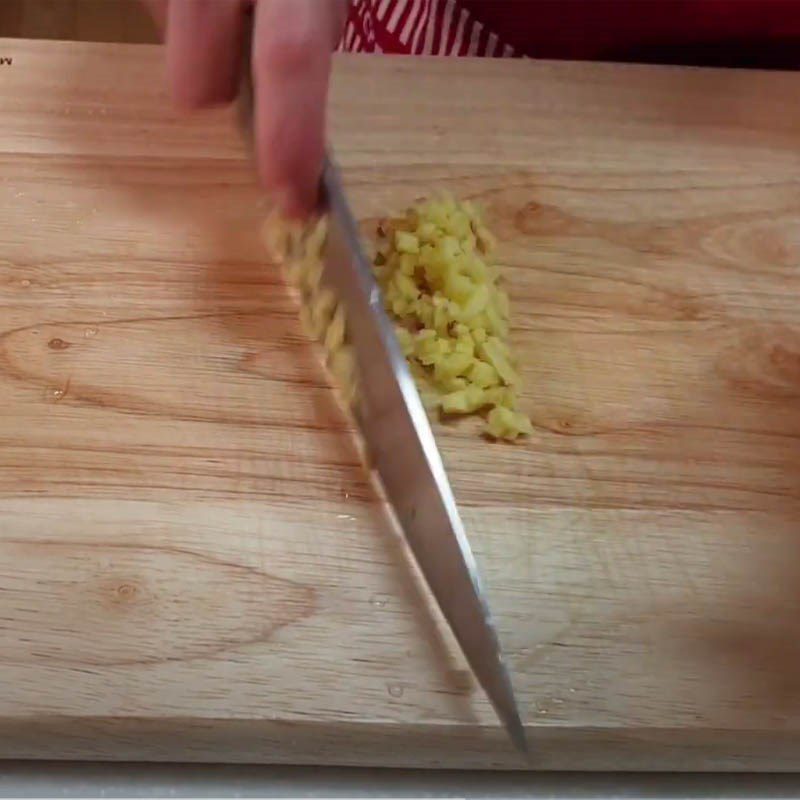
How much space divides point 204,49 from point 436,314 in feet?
0.92

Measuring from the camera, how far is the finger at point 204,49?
705 millimetres

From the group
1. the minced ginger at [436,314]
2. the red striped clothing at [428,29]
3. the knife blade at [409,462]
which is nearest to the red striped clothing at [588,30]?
the red striped clothing at [428,29]

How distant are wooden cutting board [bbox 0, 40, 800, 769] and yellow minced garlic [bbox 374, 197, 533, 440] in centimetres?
2

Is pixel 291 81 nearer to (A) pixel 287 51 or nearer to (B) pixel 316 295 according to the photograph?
(A) pixel 287 51

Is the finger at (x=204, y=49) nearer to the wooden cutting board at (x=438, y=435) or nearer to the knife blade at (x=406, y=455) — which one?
the knife blade at (x=406, y=455)

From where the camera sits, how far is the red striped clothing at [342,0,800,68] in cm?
111

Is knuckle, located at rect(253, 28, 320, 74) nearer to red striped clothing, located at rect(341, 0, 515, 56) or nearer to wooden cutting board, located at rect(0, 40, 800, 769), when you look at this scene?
wooden cutting board, located at rect(0, 40, 800, 769)

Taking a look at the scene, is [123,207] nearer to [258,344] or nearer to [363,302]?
[258,344]

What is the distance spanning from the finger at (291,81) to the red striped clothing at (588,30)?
47 cm

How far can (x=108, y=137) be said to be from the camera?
995mm

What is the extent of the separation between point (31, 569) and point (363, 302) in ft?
1.02

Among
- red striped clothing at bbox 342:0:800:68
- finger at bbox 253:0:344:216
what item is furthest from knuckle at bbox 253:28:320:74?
red striped clothing at bbox 342:0:800:68

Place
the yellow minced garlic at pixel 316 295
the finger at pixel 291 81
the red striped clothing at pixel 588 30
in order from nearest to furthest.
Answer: the finger at pixel 291 81 → the yellow minced garlic at pixel 316 295 → the red striped clothing at pixel 588 30

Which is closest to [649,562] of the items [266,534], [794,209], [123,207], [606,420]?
[606,420]
